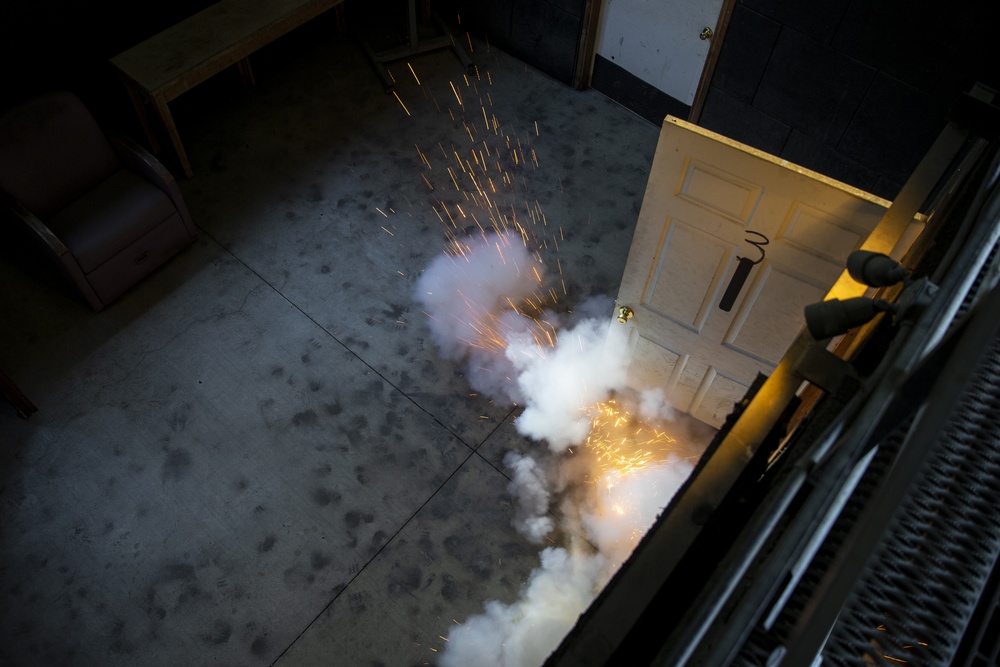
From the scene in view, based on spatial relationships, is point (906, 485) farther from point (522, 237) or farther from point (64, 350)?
point (64, 350)

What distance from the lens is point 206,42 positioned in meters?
4.82

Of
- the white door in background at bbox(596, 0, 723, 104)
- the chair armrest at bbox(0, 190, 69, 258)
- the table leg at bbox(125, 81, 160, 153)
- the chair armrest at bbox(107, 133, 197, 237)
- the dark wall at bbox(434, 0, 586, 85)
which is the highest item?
the white door in background at bbox(596, 0, 723, 104)

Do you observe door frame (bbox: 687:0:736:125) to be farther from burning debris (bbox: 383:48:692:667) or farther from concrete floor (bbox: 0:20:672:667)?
burning debris (bbox: 383:48:692:667)

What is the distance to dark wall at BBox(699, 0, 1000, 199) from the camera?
3623 millimetres

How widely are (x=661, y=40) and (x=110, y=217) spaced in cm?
353

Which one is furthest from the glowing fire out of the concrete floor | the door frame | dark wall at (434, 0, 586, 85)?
dark wall at (434, 0, 586, 85)

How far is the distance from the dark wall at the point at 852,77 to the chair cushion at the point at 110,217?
339 centimetres

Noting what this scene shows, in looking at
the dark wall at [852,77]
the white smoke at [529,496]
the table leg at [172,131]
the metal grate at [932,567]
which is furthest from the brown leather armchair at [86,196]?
the metal grate at [932,567]

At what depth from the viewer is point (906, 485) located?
948 mm

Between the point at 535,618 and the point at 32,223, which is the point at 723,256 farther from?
the point at 32,223

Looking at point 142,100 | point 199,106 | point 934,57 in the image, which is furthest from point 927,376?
point 199,106

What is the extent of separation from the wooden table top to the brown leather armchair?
19.2 inches

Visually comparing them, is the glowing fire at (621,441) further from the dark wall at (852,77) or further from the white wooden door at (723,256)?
the dark wall at (852,77)

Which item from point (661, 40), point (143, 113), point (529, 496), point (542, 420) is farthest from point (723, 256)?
point (143, 113)
